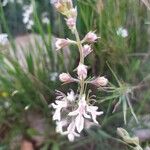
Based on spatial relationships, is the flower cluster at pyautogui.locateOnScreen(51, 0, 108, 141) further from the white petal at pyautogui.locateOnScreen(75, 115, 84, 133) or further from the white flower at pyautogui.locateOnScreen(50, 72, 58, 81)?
the white flower at pyautogui.locateOnScreen(50, 72, 58, 81)

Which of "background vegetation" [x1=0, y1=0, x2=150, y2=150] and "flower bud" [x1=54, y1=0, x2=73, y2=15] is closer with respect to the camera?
"flower bud" [x1=54, y1=0, x2=73, y2=15]

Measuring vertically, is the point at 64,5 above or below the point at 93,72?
above

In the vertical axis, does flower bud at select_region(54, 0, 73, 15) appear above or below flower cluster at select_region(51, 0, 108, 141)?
above

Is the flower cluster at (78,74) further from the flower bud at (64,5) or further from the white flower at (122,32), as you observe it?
the white flower at (122,32)

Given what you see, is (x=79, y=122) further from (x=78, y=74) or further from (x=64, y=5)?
(x=64, y=5)

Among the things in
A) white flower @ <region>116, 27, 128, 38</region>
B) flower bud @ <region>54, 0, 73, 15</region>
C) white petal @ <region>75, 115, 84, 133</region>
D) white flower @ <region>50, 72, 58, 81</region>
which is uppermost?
flower bud @ <region>54, 0, 73, 15</region>

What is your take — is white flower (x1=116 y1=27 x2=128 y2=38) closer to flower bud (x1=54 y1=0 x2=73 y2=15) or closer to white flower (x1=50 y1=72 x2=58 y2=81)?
white flower (x1=50 y1=72 x2=58 y2=81)

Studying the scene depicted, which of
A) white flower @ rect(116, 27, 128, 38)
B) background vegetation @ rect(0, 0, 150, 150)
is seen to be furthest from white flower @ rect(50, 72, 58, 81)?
white flower @ rect(116, 27, 128, 38)

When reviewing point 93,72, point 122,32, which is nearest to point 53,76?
point 93,72

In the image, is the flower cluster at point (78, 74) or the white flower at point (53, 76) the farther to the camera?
the white flower at point (53, 76)

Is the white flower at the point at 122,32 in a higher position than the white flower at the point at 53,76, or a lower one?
higher

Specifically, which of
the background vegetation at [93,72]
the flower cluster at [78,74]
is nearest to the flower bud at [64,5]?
the flower cluster at [78,74]

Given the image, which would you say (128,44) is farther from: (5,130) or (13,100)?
Answer: (5,130)
